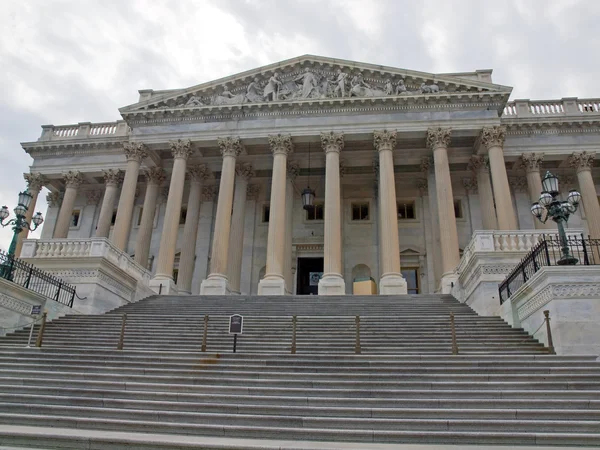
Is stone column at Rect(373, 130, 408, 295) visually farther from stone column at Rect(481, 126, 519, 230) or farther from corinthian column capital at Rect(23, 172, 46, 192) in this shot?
corinthian column capital at Rect(23, 172, 46, 192)

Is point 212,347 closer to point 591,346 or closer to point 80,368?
point 80,368

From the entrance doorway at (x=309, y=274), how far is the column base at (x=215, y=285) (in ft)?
28.5

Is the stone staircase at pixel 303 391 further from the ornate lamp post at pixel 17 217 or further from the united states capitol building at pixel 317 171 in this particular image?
the united states capitol building at pixel 317 171

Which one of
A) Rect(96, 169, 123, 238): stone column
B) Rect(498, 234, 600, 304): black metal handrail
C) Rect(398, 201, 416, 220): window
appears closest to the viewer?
Rect(498, 234, 600, 304): black metal handrail

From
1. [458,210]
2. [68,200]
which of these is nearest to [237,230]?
[68,200]

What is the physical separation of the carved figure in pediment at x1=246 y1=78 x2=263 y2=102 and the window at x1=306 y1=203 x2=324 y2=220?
9.14m

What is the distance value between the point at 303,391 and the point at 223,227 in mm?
18265

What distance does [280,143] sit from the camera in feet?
90.6

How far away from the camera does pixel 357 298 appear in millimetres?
20281

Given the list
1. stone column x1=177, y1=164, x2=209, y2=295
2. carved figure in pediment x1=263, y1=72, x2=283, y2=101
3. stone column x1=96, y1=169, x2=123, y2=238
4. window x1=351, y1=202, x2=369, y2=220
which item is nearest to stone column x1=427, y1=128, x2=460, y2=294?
window x1=351, y1=202, x2=369, y2=220

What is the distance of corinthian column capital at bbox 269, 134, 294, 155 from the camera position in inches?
1087

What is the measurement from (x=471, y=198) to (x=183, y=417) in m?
28.3

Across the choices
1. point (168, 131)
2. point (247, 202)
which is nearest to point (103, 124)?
point (168, 131)

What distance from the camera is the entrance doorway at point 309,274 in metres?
32.6
